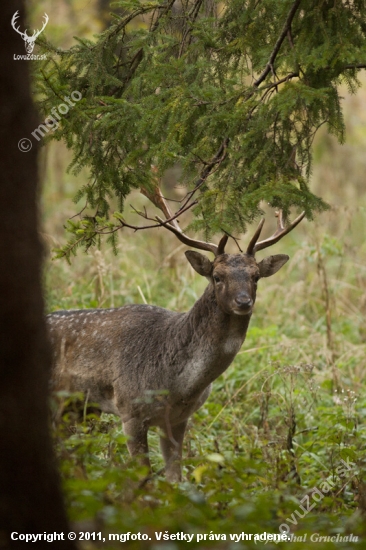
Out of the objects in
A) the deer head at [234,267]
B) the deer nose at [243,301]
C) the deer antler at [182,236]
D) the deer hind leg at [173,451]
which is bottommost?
the deer hind leg at [173,451]

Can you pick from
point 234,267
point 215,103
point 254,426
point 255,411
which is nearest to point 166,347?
point 234,267

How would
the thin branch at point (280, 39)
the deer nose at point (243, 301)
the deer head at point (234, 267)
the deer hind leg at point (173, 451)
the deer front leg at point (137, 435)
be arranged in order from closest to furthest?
the thin branch at point (280, 39)
the deer nose at point (243, 301)
the deer head at point (234, 267)
the deer hind leg at point (173, 451)
the deer front leg at point (137, 435)

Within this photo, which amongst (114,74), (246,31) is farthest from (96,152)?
(246,31)

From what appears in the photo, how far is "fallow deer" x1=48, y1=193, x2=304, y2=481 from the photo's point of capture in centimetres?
660

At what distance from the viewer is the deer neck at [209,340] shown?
665 cm

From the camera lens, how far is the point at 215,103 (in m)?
6.12

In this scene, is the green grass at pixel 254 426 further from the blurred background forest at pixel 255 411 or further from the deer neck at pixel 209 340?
the deer neck at pixel 209 340

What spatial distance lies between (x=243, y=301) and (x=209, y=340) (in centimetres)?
66

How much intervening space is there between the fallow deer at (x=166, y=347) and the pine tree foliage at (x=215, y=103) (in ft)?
1.76

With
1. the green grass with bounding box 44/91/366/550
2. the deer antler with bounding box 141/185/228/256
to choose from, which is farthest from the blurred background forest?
the deer antler with bounding box 141/185/228/256

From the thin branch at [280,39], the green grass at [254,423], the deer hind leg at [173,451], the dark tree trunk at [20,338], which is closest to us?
the dark tree trunk at [20,338]

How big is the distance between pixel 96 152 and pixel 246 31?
159 centimetres

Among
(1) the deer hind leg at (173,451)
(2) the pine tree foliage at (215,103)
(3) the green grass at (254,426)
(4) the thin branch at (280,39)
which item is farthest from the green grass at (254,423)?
(4) the thin branch at (280,39)

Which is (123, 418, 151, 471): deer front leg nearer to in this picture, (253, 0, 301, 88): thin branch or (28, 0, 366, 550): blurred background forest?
(28, 0, 366, 550): blurred background forest
